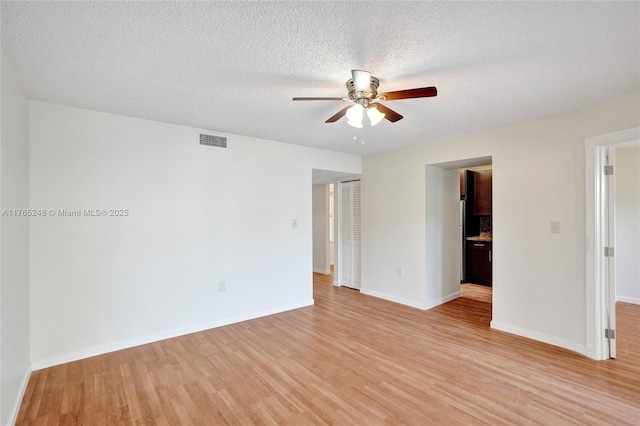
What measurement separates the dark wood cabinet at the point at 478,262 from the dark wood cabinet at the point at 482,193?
676mm

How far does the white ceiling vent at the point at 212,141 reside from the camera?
3650 millimetres

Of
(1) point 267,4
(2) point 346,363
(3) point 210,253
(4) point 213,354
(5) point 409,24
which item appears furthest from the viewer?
(3) point 210,253

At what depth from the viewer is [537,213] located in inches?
130

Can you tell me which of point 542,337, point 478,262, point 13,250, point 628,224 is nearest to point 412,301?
point 542,337

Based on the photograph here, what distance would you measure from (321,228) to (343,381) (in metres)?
4.77

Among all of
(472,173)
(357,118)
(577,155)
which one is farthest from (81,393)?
(472,173)

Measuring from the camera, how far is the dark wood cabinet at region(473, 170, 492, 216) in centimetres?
595

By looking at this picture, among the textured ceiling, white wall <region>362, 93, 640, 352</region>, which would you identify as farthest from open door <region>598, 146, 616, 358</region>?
the textured ceiling

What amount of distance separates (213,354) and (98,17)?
9.40ft

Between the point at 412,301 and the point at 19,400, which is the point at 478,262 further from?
the point at 19,400

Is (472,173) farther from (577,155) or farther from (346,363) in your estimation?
(346,363)

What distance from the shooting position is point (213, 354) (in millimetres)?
2973

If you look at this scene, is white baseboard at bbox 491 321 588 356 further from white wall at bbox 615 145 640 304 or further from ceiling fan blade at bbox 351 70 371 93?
ceiling fan blade at bbox 351 70 371 93

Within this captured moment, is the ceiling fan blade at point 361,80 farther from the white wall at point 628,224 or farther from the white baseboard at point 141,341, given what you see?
the white wall at point 628,224
